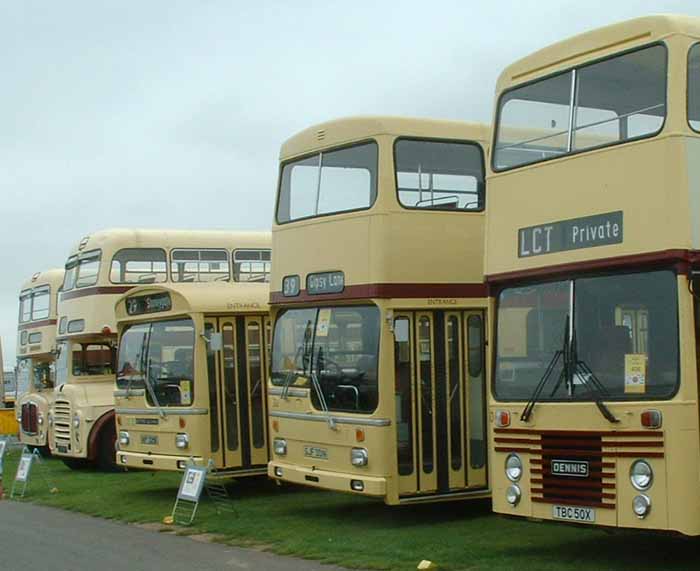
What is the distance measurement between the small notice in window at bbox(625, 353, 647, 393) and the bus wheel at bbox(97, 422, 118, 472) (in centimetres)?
1461

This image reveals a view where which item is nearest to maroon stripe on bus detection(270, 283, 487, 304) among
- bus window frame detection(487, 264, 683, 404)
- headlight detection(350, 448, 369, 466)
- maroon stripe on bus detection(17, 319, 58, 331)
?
headlight detection(350, 448, 369, 466)

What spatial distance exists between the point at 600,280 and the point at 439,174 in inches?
171

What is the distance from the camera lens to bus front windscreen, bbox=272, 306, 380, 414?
14023 millimetres

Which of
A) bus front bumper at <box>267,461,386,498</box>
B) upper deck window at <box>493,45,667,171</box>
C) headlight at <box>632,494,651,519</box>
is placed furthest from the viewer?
bus front bumper at <box>267,461,386,498</box>

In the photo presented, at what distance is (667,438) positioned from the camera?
9859 mm

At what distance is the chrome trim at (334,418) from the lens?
1382cm

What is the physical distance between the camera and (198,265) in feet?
78.7

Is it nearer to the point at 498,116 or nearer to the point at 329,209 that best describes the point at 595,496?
the point at 498,116

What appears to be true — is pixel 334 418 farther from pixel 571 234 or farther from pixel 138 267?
pixel 138 267

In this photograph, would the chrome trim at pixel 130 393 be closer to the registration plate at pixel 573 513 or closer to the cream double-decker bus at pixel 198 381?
the cream double-decker bus at pixel 198 381

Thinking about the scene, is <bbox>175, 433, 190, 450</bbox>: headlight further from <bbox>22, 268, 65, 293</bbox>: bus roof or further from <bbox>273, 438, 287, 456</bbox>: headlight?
<bbox>22, 268, 65, 293</bbox>: bus roof

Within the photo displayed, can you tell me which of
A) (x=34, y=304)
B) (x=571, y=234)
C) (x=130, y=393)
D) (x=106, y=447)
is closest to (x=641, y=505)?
(x=571, y=234)

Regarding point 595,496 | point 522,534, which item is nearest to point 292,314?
point 522,534

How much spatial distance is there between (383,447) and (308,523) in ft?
6.32
